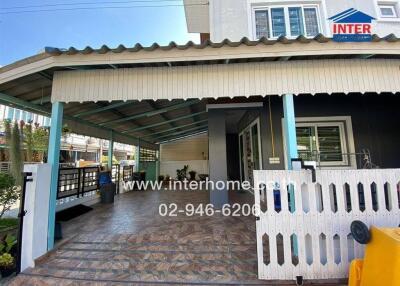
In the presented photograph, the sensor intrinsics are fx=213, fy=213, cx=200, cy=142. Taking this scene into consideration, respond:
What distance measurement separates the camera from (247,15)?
20.9 ft

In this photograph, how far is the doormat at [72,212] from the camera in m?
5.38

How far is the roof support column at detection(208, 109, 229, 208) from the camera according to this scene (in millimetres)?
6160

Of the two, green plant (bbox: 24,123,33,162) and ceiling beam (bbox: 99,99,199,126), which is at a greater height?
ceiling beam (bbox: 99,99,199,126)

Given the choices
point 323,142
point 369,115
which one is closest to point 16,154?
point 323,142

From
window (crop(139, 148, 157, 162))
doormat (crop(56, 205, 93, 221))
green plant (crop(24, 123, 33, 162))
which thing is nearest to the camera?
green plant (crop(24, 123, 33, 162))

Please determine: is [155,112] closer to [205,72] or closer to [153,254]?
[205,72]

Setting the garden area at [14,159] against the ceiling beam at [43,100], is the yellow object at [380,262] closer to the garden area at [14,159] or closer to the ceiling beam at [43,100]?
the garden area at [14,159]

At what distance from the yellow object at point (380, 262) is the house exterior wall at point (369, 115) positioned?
342cm

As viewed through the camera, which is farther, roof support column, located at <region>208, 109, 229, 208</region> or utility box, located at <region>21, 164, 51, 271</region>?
roof support column, located at <region>208, 109, 229, 208</region>

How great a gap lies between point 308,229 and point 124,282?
2.53 m

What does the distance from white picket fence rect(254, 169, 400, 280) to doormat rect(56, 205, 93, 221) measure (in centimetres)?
496

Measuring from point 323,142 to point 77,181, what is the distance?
7.29m

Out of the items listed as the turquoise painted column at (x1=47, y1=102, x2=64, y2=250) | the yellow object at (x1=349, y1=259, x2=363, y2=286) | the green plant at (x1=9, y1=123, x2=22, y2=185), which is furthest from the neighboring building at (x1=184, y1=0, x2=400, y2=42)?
the yellow object at (x1=349, y1=259, x2=363, y2=286)

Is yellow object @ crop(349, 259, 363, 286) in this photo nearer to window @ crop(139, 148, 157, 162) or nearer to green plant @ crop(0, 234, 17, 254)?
green plant @ crop(0, 234, 17, 254)
